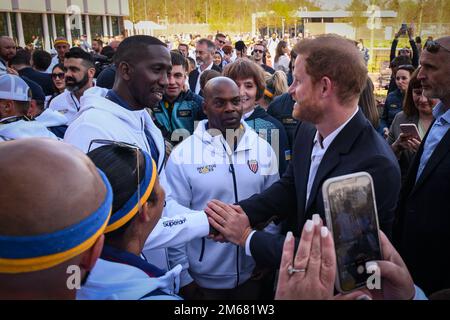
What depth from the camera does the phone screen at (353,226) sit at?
1.38m

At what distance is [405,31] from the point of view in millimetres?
9906

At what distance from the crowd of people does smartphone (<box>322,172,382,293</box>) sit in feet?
0.14

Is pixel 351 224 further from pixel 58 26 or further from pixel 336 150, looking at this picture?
pixel 58 26

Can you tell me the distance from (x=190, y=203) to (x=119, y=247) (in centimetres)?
143

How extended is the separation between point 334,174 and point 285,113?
2414 mm

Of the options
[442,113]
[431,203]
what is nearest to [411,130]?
[442,113]

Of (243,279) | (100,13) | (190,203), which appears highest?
(100,13)

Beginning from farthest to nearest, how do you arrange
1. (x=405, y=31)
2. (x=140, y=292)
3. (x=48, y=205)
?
(x=405, y=31), (x=140, y=292), (x=48, y=205)

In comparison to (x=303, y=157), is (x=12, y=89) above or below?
above

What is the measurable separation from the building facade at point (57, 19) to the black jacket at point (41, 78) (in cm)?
1933

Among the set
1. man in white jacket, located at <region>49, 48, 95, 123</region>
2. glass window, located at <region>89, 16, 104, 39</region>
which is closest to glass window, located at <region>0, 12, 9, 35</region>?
glass window, located at <region>89, 16, 104, 39</region>

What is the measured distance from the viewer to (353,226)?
1.43 meters

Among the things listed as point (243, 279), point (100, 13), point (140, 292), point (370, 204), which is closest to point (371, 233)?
point (370, 204)
